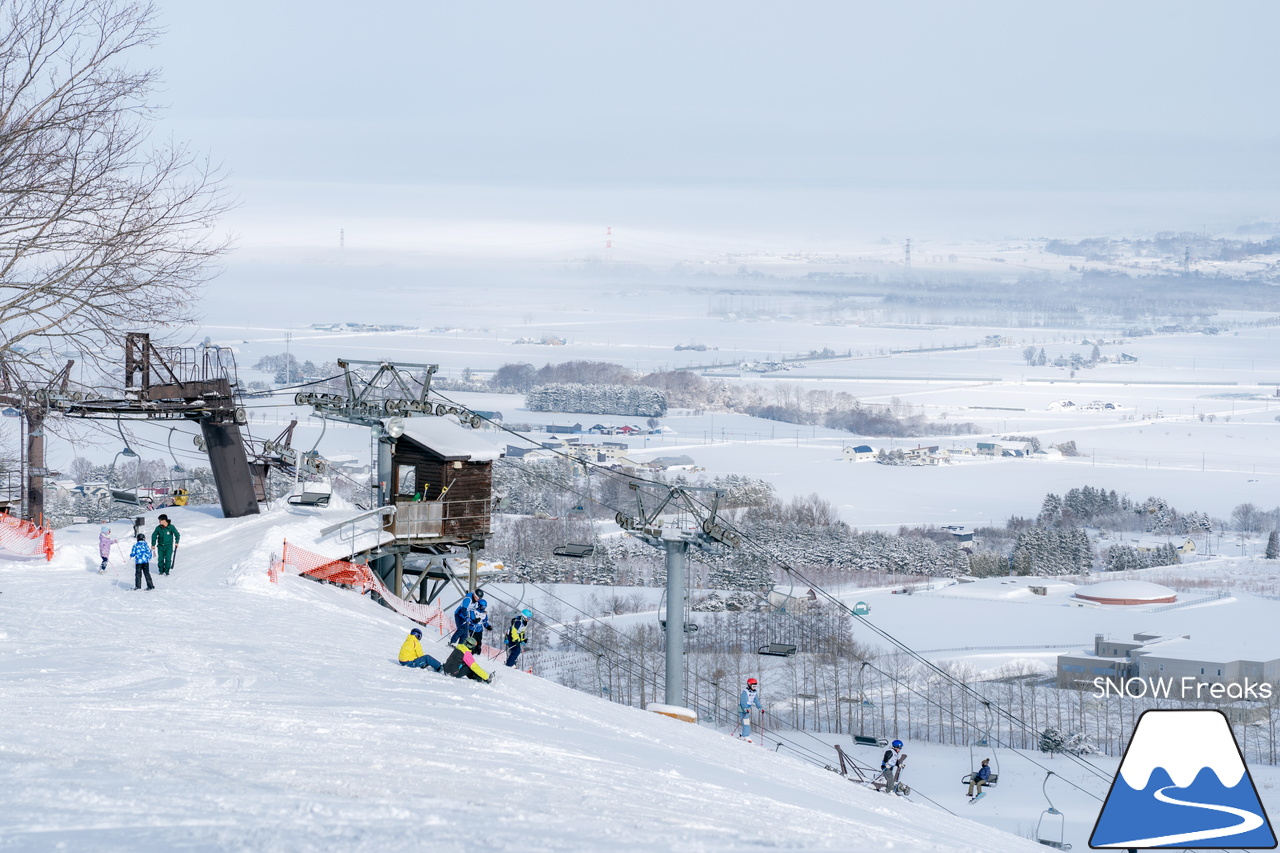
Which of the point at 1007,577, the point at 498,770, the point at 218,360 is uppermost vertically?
the point at 218,360

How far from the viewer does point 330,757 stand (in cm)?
905

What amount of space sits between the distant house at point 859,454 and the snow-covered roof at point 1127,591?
195 ft

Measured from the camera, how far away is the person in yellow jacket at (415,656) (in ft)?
44.6

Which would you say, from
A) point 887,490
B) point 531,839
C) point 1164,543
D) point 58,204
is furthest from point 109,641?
point 887,490

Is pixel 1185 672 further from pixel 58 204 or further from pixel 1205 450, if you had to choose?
pixel 1205 450

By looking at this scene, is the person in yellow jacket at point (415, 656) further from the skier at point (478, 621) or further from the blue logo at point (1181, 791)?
the blue logo at point (1181, 791)

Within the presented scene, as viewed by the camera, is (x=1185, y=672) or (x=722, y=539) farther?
(x=1185, y=672)

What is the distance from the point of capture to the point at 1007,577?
81125 mm

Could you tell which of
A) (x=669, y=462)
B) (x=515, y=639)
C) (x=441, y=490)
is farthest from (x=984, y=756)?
(x=669, y=462)

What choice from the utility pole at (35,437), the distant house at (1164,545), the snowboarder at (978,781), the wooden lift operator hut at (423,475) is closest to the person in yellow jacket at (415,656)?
the wooden lift operator hut at (423,475)

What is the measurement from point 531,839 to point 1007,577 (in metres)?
78.3

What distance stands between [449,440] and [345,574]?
383cm

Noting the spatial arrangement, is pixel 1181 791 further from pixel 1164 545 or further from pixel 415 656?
pixel 1164 545

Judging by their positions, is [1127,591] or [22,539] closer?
[22,539]
